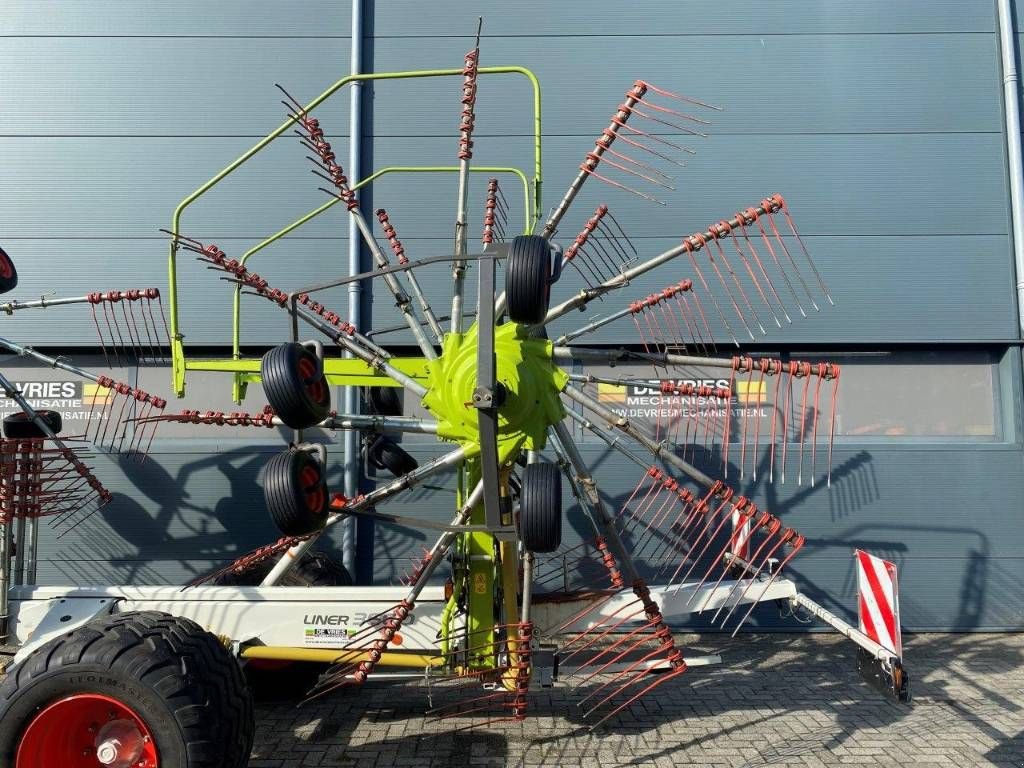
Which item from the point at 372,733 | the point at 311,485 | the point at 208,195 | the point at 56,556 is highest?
the point at 208,195

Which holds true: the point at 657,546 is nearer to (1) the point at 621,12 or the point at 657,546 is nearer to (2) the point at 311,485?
(2) the point at 311,485

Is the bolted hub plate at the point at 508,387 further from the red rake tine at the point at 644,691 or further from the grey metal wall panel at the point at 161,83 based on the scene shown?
the grey metal wall panel at the point at 161,83

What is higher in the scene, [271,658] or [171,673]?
[171,673]

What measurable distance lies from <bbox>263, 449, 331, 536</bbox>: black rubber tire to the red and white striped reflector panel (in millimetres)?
3561

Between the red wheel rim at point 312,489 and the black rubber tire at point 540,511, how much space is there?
42.5 inches

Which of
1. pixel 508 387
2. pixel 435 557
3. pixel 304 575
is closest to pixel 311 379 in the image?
pixel 508 387

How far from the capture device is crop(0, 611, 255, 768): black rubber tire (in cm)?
330

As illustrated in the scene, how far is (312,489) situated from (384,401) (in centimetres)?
217

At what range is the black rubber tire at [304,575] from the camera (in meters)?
5.59

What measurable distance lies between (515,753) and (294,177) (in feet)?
19.9

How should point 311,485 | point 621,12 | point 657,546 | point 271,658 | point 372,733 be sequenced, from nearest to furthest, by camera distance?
point 311,485 → point 271,658 → point 372,733 → point 657,546 → point 621,12

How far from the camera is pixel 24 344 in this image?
7691 mm

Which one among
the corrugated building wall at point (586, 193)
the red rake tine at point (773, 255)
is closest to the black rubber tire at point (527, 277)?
the red rake tine at point (773, 255)

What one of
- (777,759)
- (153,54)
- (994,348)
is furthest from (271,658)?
(994,348)
